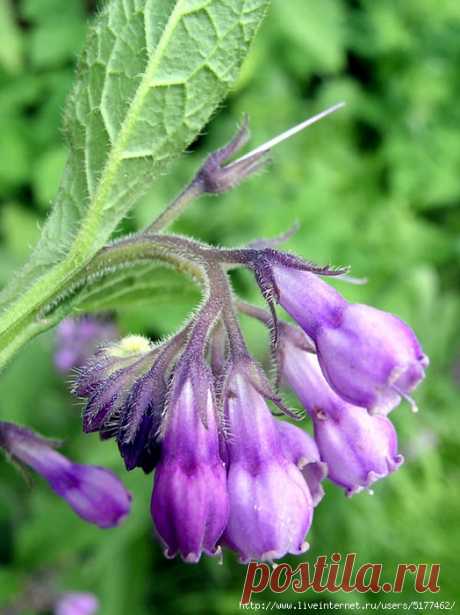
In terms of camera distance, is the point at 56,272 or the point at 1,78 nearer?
the point at 56,272

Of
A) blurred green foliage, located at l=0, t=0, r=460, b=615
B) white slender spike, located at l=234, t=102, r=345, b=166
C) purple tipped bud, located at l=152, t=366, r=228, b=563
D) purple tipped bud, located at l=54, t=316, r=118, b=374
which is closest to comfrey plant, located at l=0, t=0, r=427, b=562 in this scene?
purple tipped bud, located at l=152, t=366, r=228, b=563

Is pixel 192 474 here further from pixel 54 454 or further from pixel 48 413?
pixel 48 413

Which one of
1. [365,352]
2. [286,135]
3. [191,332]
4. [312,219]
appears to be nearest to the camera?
[365,352]

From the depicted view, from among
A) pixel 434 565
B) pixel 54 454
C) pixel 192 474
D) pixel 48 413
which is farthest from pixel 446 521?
pixel 192 474

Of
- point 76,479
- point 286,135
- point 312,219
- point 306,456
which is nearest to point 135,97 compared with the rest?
point 286,135

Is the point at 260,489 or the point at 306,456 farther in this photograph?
the point at 306,456

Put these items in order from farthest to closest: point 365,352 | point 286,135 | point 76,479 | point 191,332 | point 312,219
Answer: point 312,219 → point 76,479 → point 286,135 → point 191,332 → point 365,352

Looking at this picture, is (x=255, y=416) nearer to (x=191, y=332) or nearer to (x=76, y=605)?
(x=191, y=332)
